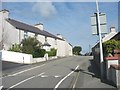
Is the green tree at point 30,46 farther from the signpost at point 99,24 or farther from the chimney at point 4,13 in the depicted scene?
the signpost at point 99,24

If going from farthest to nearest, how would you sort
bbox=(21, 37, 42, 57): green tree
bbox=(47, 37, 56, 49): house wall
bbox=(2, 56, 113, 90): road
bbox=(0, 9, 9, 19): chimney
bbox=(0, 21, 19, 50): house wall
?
1. bbox=(47, 37, 56, 49): house wall
2. bbox=(0, 9, 9, 19): chimney
3. bbox=(0, 21, 19, 50): house wall
4. bbox=(21, 37, 42, 57): green tree
5. bbox=(2, 56, 113, 90): road

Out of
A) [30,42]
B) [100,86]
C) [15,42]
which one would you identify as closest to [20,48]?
[30,42]

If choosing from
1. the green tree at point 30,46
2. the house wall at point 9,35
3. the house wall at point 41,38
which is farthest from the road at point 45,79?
the house wall at point 41,38

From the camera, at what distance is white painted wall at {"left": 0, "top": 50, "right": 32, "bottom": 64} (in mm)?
38094

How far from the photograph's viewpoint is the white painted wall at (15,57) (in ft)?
125

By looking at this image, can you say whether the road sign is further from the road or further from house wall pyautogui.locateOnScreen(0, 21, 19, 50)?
house wall pyautogui.locateOnScreen(0, 21, 19, 50)

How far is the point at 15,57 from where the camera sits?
129 ft

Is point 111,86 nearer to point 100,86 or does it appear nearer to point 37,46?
point 100,86

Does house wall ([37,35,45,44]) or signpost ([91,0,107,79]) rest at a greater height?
house wall ([37,35,45,44])

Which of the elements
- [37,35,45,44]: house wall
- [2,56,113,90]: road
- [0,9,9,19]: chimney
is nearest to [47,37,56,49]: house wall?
[37,35,45,44]: house wall

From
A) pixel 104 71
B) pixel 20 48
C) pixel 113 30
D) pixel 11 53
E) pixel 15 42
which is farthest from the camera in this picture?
pixel 113 30

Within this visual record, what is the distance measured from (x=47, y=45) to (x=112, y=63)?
149ft

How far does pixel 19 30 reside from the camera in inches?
1893

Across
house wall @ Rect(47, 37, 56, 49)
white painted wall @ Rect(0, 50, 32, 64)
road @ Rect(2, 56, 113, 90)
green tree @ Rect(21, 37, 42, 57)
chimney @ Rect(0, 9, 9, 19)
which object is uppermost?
chimney @ Rect(0, 9, 9, 19)
